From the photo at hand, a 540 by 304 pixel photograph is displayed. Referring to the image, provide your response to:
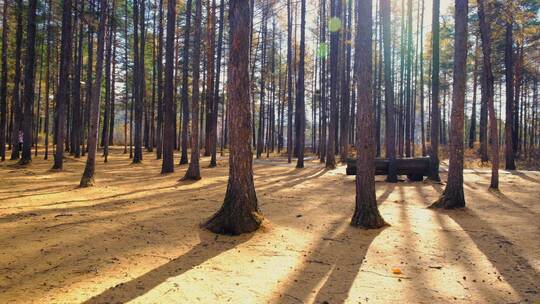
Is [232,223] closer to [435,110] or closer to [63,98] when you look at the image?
[435,110]

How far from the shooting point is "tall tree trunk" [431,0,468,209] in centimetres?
914

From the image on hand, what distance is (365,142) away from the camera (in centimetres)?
718

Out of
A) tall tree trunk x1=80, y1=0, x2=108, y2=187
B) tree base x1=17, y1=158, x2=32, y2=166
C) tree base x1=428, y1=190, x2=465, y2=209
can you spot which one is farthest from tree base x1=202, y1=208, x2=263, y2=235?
tree base x1=17, y1=158, x2=32, y2=166

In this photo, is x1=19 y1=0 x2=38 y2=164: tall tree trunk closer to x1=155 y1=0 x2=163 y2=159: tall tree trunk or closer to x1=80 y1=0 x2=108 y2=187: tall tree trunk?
x1=155 y1=0 x2=163 y2=159: tall tree trunk

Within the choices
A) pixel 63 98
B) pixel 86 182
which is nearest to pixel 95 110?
pixel 86 182

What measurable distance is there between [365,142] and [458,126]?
364 cm

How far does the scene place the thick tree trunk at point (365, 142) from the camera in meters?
7.15

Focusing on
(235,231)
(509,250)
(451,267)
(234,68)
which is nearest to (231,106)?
(234,68)

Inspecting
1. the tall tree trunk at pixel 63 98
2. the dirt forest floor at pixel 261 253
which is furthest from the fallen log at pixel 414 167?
the tall tree trunk at pixel 63 98

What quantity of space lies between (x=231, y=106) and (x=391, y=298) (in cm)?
406

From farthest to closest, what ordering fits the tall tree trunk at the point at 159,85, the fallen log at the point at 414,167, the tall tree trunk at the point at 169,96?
the tall tree trunk at the point at 159,85
the tall tree trunk at the point at 169,96
the fallen log at the point at 414,167

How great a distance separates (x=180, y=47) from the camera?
27328 millimetres

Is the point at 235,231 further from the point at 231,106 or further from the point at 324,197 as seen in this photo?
the point at 324,197

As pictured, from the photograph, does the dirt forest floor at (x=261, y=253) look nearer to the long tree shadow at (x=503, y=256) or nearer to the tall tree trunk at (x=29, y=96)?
the long tree shadow at (x=503, y=256)
